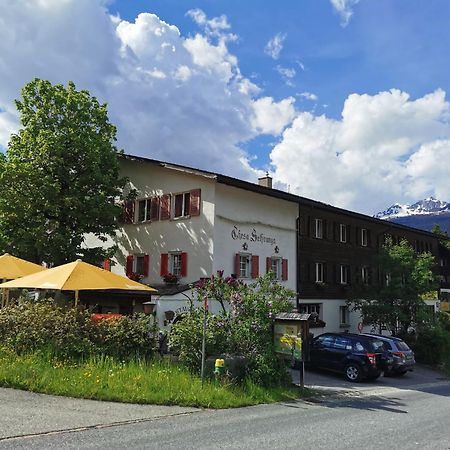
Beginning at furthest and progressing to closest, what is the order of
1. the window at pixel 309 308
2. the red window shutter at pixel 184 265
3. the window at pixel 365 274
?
the window at pixel 365 274, the window at pixel 309 308, the red window shutter at pixel 184 265

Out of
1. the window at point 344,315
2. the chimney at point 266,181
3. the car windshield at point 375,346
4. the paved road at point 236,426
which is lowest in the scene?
the paved road at point 236,426

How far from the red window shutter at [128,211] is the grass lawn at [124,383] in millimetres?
15654

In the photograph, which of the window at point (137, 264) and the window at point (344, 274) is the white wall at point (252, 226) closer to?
the window at point (137, 264)

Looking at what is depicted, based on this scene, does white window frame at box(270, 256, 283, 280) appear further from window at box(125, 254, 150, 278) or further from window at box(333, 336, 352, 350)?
window at box(333, 336, 352, 350)

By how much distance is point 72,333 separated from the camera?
13.0m

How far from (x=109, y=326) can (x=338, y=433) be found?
6.72 meters

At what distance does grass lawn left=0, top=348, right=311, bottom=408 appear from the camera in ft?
35.5

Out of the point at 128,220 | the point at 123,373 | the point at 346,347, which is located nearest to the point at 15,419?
the point at 123,373

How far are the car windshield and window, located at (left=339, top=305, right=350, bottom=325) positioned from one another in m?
12.8

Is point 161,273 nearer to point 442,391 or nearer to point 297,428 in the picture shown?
point 442,391

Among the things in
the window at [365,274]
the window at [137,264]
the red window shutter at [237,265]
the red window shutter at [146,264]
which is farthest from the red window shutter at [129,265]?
the window at [365,274]

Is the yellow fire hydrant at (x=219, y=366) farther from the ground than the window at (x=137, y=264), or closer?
closer

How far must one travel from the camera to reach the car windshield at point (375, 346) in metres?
19.3

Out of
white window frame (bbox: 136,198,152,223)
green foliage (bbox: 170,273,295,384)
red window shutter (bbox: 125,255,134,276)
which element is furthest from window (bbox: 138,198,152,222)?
green foliage (bbox: 170,273,295,384)
